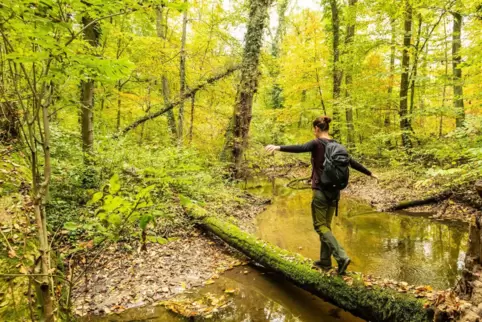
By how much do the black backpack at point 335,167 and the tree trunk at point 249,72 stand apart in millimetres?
7700

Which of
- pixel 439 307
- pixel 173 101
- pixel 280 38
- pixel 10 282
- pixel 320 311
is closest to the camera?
pixel 10 282

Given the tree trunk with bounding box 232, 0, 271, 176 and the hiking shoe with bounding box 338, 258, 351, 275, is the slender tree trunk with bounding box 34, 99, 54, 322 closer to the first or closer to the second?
the hiking shoe with bounding box 338, 258, 351, 275

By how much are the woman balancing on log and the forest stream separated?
0.82m

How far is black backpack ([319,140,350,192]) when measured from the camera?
4.02 m

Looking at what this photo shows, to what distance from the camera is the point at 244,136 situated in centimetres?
1200

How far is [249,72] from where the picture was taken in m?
11.4

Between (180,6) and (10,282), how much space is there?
3.07m

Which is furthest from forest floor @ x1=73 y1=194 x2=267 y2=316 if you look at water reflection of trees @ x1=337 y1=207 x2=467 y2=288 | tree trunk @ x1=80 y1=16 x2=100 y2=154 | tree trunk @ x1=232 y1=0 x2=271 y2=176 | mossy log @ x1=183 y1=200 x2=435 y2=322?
tree trunk @ x1=232 y1=0 x2=271 y2=176

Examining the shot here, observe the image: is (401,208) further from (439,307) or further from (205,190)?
(439,307)

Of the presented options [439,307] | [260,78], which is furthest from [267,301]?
[260,78]

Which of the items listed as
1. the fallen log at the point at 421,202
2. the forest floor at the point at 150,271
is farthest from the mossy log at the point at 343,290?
the fallen log at the point at 421,202

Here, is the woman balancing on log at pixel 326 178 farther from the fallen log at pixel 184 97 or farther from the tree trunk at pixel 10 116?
the fallen log at pixel 184 97

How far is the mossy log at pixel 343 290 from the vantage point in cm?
339

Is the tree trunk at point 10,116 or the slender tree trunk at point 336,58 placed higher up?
the slender tree trunk at point 336,58
